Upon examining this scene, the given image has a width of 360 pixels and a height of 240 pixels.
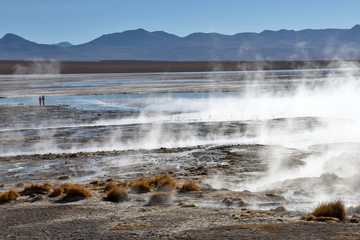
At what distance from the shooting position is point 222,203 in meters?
11.8

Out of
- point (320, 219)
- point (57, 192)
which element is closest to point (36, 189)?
point (57, 192)

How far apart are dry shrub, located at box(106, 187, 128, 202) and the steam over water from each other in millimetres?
3287

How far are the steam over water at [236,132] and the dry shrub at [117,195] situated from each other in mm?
3287

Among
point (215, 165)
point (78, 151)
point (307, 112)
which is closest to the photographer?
point (215, 165)

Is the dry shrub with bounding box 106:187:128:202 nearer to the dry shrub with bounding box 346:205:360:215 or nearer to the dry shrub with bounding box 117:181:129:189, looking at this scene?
the dry shrub with bounding box 117:181:129:189

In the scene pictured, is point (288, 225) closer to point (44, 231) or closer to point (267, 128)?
point (44, 231)

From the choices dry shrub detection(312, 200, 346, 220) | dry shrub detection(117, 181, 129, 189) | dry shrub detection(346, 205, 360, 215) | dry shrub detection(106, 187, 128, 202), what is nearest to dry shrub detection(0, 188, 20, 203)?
dry shrub detection(106, 187, 128, 202)

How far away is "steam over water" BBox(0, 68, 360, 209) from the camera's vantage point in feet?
51.9

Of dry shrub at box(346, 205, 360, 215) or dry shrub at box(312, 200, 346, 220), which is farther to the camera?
dry shrub at box(346, 205, 360, 215)

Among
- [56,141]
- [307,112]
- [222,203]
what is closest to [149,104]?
[307,112]

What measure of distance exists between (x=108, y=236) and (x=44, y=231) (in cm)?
158

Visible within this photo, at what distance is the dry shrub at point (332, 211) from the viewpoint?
10.1 metres

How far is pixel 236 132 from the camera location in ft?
80.6

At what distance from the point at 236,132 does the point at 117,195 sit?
1310 centimetres
